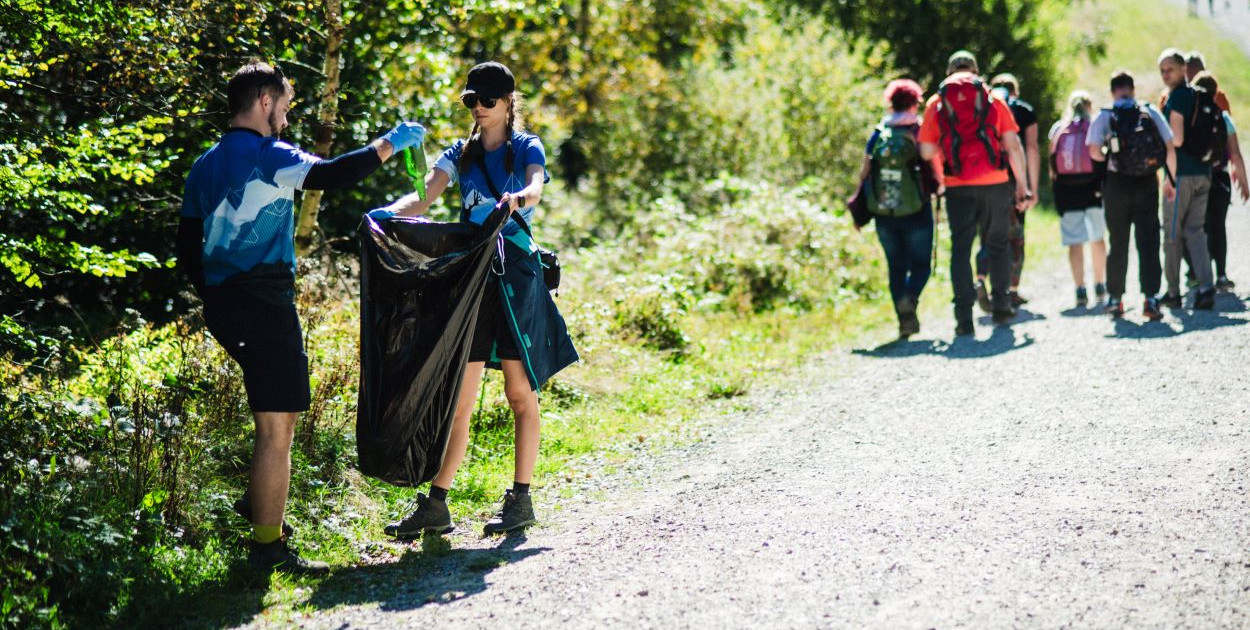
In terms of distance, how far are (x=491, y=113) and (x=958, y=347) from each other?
203 inches

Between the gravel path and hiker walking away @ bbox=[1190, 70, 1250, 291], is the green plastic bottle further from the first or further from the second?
hiker walking away @ bbox=[1190, 70, 1250, 291]

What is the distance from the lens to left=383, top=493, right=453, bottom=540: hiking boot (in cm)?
526

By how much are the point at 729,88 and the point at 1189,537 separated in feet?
46.0

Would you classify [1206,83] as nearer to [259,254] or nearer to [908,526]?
[908,526]

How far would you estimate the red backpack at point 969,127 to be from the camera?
915 cm

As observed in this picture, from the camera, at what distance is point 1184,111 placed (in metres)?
9.27

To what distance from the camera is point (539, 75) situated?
18.5 meters

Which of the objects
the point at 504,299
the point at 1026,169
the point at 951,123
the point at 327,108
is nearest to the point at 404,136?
the point at 504,299

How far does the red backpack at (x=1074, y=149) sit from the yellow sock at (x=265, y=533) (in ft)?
25.9

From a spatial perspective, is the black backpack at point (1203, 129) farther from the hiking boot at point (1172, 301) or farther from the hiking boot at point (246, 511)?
the hiking boot at point (246, 511)

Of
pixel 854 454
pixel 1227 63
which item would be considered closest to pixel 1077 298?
pixel 854 454

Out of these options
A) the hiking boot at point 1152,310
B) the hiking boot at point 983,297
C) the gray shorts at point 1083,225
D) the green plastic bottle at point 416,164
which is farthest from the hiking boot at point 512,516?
the gray shorts at point 1083,225

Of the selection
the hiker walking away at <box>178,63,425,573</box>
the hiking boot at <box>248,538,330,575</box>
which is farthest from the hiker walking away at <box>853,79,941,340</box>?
the hiking boot at <box>248,538,330,575</box>

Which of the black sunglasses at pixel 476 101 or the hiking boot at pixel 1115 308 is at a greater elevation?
the black sunglasses at pixel 476 101
